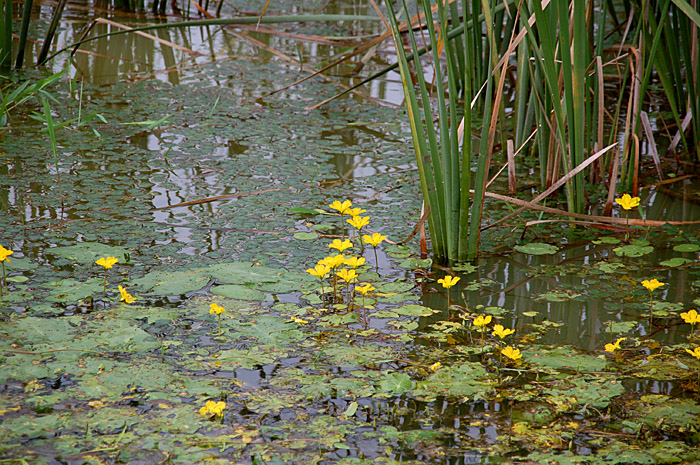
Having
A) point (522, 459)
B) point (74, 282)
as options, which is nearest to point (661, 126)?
point (522, 459)

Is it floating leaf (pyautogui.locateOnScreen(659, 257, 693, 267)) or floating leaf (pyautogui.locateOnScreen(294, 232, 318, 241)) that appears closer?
floating leaf (pyautogui.locateOnScreen(659, 257, 693, 267))

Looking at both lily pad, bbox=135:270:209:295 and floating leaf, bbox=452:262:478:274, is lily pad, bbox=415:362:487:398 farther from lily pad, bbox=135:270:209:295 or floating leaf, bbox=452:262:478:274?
lily pad, bbox=135:270:209:295

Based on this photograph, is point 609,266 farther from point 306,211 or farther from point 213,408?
point 213,408

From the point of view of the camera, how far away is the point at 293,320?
1.83 meters

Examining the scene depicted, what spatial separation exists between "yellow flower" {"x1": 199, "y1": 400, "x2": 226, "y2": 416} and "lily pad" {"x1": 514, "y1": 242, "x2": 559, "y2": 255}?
49.4 inches

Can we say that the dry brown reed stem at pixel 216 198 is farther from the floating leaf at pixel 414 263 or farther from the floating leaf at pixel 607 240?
the floating leaf at pixel 607 240

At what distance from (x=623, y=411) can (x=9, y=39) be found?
131 inches

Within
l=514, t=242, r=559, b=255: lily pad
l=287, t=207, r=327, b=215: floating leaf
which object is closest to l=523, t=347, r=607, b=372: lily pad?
l=514, t=242, r=559, b=255: lily pad

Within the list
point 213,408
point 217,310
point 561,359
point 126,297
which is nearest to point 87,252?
point 126,297

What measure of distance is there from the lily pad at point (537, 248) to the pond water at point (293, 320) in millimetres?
11

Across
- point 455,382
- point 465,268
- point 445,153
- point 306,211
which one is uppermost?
point 445,153

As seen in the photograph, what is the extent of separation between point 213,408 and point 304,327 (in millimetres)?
457

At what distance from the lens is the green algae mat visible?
1.39 m

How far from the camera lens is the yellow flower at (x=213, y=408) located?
139 centimetres
